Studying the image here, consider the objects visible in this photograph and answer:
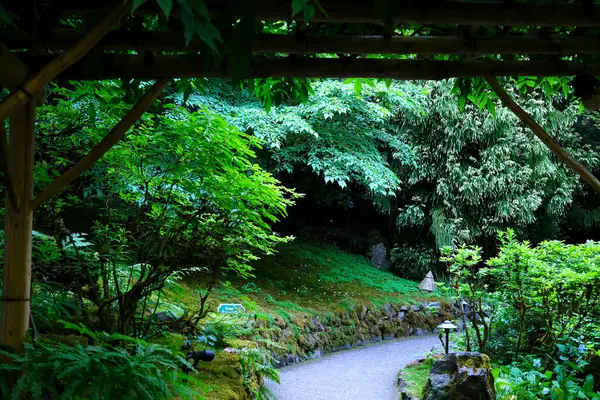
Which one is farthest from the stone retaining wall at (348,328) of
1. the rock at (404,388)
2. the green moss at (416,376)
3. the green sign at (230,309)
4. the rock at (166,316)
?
the rock at (166,316)

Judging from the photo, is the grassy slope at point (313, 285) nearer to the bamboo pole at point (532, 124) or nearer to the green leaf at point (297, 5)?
the bamboo pole at point (532, 124)

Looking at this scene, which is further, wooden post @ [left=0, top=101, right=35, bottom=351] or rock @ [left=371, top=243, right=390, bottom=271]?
rock @ [left=371, top=243, right=390, bottom=271]

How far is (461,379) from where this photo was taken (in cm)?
471

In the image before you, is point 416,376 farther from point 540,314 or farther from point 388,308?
point 388,308

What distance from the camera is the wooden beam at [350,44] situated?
2.55m

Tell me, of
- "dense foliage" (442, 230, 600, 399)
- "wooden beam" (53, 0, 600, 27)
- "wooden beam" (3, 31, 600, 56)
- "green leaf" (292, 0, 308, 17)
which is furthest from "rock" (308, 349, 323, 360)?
"green leaf" (292, 0, 308, 17)

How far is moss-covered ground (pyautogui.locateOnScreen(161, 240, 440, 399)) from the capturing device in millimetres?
4551

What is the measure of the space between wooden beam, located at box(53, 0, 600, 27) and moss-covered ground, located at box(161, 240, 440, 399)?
2.29m

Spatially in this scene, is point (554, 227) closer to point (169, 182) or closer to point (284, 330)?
point (284, 330)

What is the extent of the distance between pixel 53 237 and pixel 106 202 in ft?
1.50

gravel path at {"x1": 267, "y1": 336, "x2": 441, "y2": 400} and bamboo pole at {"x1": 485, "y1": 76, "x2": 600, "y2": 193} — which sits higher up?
bamboo pole at {"x1": 485, "y1": 76, "x2": 600, "y2": 193}

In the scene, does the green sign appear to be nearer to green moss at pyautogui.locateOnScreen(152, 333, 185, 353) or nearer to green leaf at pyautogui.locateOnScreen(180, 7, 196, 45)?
green moss at pyautogui.locateOnScreen(152, 333, 185, 353)

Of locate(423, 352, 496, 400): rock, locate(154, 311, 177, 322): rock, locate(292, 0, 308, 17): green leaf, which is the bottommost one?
locate(423, 352, 496, 400): rock

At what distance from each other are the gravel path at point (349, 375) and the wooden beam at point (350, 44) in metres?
3.95
